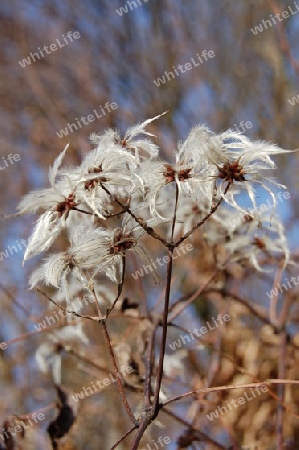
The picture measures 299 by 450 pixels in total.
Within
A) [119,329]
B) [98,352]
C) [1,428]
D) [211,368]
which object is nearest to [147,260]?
[1,428]

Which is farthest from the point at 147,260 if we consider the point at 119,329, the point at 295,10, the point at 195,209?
the point at 295,10

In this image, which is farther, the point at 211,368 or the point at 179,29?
the point at 179,29

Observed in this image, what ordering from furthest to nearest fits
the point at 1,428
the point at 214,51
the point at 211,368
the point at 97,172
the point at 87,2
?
1. the point at 87,2
2. the point at 214,51
3. the point at 211,368
4. the point at 1,428
5. the point at 97,172

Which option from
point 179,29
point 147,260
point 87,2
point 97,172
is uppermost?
point 87,2

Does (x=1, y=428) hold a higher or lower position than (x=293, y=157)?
lower

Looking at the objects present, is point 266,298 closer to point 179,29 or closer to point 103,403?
point 103,403

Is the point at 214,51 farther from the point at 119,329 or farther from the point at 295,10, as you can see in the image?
the point at 119,329

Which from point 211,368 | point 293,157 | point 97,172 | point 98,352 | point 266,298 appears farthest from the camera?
point 293,157
